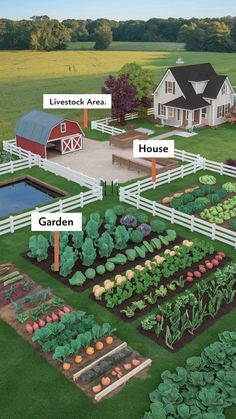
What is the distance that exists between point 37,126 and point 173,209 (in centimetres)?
1545

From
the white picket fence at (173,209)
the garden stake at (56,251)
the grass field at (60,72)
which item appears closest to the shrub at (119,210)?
the white picket fence at (173,209)

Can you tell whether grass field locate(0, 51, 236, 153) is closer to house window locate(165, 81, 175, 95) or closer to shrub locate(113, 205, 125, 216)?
house window locate(165, 81, 175, 95)

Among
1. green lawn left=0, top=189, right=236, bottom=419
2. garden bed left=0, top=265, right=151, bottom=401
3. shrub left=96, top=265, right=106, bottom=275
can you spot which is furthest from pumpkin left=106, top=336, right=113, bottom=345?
shrub left=96, top=265, right=106, bottom=275

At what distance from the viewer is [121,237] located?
21141 millimetres

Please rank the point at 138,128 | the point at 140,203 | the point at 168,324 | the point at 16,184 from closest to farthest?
the point at 168,324, the point at 140,203, the point at 16,184, the point at 138,128

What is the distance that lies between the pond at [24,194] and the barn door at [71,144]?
5.86 metres

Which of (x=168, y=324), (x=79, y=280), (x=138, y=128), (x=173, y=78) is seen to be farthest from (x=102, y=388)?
(x=173, y=78)

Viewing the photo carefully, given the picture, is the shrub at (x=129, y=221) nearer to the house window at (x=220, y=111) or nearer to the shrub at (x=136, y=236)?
the shrub at (x=136, y=236)

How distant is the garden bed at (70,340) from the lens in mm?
13746

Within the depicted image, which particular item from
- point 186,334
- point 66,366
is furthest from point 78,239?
point 66,366

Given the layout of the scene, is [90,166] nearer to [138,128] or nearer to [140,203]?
[140,203]

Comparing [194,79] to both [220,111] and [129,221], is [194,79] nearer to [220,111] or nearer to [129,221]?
[220,111]

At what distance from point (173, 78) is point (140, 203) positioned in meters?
22.9

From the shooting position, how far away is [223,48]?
124 metres
